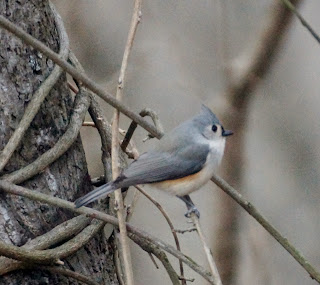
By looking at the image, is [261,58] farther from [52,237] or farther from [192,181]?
[52,237]

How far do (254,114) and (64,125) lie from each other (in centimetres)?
141

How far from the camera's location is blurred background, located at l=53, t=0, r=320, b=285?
2.52 m

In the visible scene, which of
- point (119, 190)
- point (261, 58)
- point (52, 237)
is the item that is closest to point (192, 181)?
point (119, 190)

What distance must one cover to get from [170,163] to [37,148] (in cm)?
37

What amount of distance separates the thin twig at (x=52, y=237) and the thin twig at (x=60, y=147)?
3.8 inches

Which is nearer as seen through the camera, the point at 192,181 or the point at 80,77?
the point at 80,77

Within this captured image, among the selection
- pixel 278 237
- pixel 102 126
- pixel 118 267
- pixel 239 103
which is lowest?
pixel 278 237

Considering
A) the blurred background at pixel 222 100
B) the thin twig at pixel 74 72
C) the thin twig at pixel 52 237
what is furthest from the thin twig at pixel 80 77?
the blurred background at pixel 222 100

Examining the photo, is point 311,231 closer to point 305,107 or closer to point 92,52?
point 305,107

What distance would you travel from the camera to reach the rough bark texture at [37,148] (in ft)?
3.80

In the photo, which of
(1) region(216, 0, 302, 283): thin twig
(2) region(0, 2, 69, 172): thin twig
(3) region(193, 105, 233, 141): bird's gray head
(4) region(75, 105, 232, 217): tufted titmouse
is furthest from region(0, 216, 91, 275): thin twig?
(1) region(216, 0, 302, 283): thin twig

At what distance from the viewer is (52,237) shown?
116 centimetres

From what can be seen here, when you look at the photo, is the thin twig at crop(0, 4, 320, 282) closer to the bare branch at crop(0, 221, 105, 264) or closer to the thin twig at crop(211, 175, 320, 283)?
the thin twig at crop(211, 175, 320, 283)

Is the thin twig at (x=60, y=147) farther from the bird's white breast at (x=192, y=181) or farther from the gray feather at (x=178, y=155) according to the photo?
the bird's white breast at (x=192, y=181)
